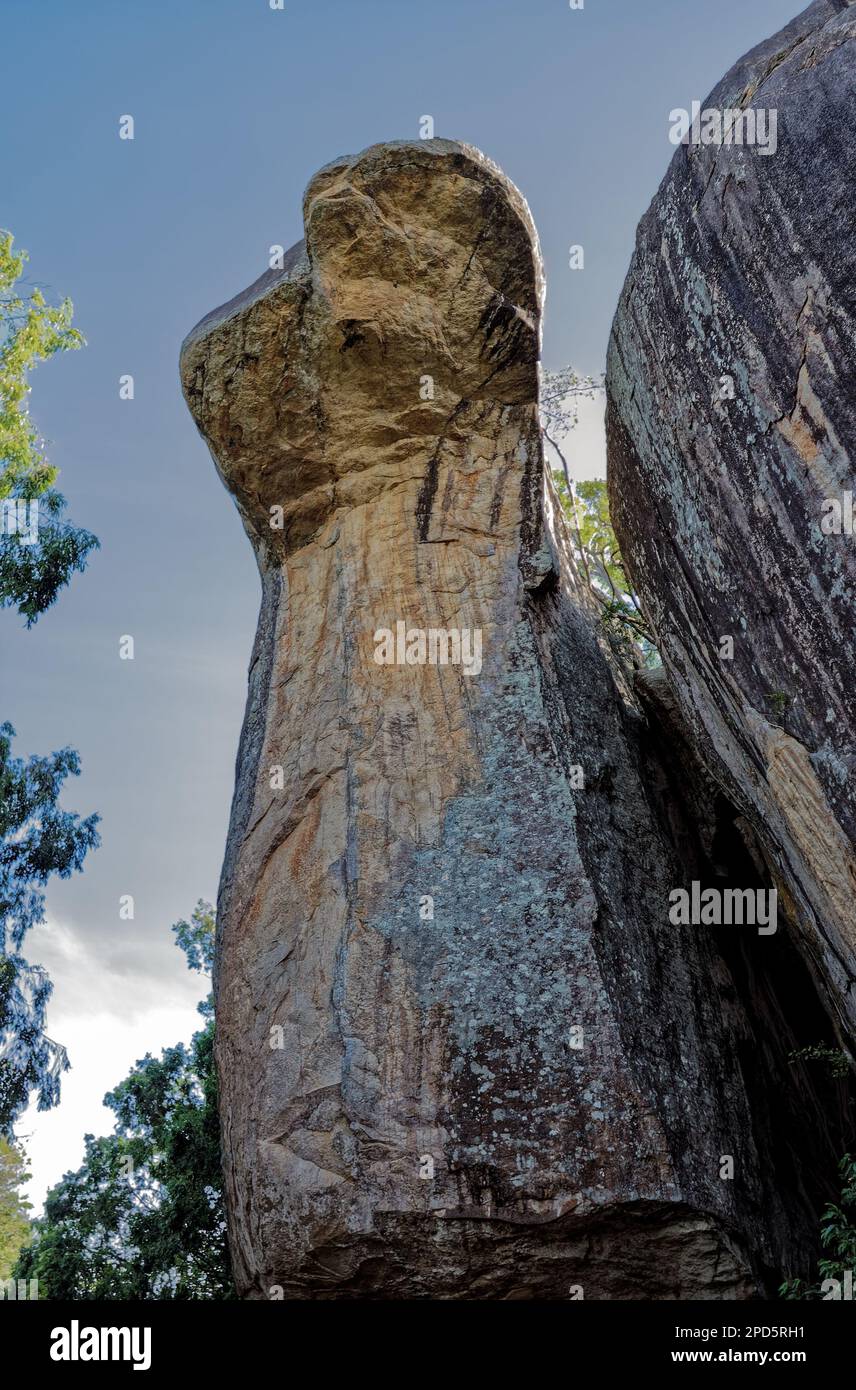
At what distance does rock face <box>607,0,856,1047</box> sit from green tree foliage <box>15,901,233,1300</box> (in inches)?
285

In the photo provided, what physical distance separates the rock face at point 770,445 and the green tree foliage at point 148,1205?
7.23m

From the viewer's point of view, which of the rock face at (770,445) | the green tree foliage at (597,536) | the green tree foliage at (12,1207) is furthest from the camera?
the green tree foliage at (12,1207)

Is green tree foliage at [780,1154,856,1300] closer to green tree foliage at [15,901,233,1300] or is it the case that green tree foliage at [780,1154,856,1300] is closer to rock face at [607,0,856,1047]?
rock face at [607,0,856,1047]

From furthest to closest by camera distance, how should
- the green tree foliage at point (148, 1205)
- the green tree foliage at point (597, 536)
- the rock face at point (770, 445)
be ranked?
1. the green tree foliage at point (597, 536)
2. the green tree foliage at point (148, 1205)
3. the rock face at point (770, 445)

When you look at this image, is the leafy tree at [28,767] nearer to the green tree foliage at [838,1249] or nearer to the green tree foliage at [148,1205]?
the green tree foliage at [148,1205]

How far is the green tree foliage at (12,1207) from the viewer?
24303 mm

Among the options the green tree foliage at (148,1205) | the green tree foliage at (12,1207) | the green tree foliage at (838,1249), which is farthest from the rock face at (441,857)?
the green tree foliage at (12,1207)

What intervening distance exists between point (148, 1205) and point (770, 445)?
10381 mm

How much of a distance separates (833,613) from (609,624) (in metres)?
4.50

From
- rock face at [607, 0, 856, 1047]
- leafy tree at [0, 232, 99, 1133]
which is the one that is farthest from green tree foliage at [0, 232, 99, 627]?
rock face at [607, 0, 856, 1047]

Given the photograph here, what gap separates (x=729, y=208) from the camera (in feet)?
24.2

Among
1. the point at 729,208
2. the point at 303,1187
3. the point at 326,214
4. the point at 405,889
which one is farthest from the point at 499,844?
the point at 326,214

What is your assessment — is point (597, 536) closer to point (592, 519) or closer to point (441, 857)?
point (592, 519)
